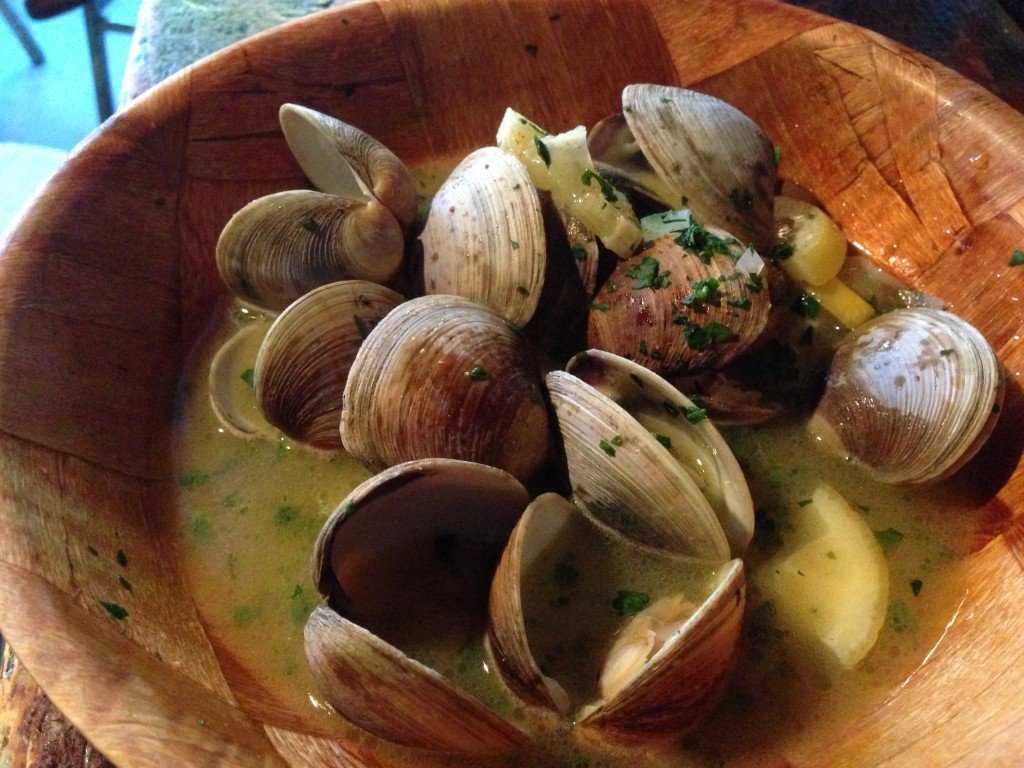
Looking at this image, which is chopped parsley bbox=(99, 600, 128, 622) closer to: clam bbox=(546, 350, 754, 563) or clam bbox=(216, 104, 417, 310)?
clam bbox=(216, 104, 417, 310)

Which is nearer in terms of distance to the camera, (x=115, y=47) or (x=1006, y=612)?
(x=1006, y=612)

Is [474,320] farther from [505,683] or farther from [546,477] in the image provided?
[505,683]

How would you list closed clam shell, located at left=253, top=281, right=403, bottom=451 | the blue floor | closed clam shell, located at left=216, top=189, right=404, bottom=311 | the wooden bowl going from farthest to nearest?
the blue floor, closed clam shell, located at left=216, top=189, right=404, bottom=311, closed clam shell, located at left=253, top=281, right=403, bottom=451, the wooden bowl

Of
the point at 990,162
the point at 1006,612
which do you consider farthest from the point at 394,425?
the point at 990,162

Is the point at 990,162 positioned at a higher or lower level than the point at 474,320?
higher

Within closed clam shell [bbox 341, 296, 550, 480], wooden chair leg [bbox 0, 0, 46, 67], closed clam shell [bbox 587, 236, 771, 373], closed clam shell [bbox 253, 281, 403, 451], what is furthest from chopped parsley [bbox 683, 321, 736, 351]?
wooden chair leg [bbox 0, 0, 46, 67]

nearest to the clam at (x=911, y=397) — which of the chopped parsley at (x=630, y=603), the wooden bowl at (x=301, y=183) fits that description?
the wooden bowl at (x=301, y=183)
